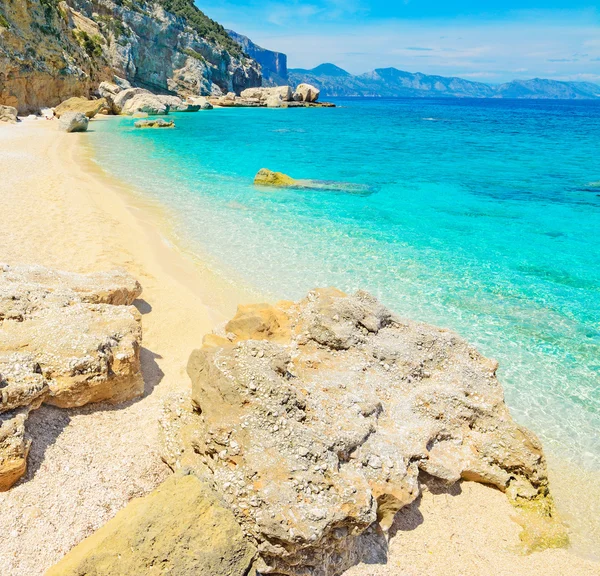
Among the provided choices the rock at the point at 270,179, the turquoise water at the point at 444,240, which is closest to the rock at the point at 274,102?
the turquoise water at the point at 444,240

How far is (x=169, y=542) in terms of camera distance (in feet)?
12.1

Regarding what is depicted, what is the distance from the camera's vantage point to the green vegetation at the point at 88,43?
56.8m

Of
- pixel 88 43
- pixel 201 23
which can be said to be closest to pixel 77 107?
pixel 88 43

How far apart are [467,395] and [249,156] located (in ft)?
88.3

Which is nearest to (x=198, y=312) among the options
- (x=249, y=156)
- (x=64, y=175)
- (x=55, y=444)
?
(x=55, y=444)

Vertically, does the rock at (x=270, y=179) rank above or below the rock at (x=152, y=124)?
below

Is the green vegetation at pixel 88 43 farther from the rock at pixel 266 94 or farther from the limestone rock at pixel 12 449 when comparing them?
the limestone rock at pixel 12 449

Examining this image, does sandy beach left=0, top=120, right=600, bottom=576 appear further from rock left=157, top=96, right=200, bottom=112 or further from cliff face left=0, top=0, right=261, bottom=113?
rock left=157, top=96, right=200, bottom=112

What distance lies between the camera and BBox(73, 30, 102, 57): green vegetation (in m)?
56.8

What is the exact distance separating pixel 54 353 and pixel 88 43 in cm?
6602

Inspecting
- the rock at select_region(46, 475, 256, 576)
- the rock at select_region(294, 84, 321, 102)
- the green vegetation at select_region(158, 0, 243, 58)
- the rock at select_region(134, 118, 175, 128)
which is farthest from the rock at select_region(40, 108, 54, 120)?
the rock at select_region(294, 84, 321, 102)

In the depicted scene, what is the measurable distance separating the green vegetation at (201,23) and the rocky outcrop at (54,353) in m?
95.9

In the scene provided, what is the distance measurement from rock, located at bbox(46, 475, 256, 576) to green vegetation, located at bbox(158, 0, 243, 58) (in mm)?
99666

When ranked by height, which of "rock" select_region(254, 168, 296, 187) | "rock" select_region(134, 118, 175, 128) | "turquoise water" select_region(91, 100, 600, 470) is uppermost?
"rock" select_region(134, 118, 175, 128)
